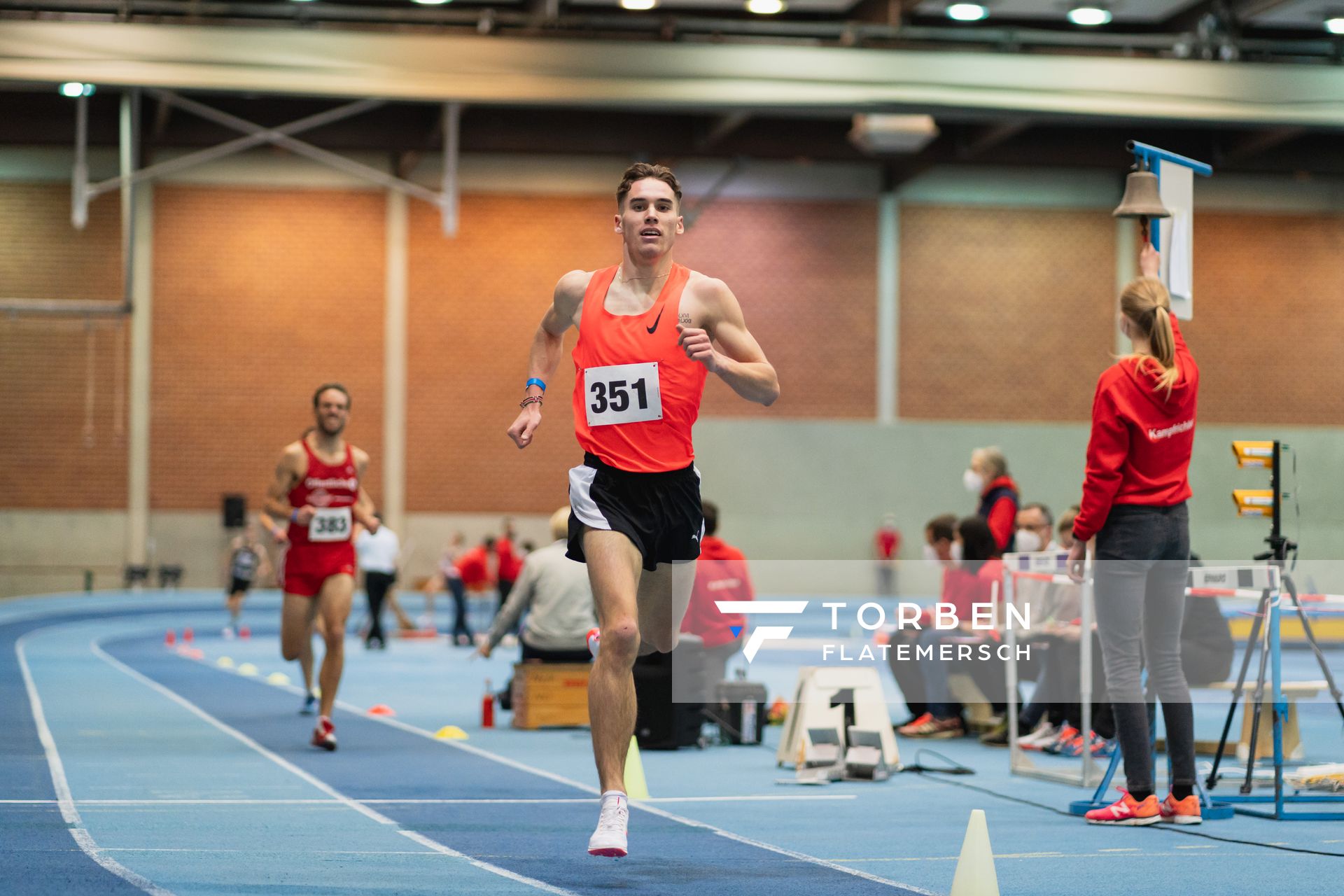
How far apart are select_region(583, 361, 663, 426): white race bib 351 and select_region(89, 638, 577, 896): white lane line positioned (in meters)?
1.37

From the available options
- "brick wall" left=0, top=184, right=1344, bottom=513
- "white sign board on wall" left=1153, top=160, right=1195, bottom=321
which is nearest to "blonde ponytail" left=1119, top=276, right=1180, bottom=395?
"white sign board on wall" left=1153, top=160, right=1195, bottom=321

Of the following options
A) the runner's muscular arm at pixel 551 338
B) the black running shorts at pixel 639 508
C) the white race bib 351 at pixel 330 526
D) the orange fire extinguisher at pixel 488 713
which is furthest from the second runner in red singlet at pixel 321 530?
the black running shorts at pixel 639 508

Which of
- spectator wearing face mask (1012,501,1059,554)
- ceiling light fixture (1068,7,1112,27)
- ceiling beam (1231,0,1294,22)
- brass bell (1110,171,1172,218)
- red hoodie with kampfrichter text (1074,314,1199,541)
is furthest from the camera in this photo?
ceiling light fixture (1068,7,1112,27)

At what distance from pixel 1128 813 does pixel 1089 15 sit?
16.0 metres

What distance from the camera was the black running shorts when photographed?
479cm

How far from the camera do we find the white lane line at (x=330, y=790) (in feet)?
15.3

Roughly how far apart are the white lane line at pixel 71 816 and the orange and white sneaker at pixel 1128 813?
11.7 ft

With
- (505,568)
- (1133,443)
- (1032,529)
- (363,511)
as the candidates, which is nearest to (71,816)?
(363,511)

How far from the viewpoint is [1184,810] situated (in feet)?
19.9

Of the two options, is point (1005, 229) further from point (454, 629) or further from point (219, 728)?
point (219, 728)

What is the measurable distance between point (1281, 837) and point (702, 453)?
38.3ft

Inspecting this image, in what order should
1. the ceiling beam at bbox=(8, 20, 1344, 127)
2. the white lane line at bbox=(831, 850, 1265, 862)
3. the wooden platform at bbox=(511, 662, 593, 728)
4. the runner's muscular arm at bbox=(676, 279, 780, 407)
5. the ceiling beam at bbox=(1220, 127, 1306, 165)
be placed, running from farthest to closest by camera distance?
the ceiling beam at bbox=(1220, 127, 1306, 165)
the ceiling beam at bbox=(8, 20, 1344, 127)
the wooden platform at bbox=(511, 662, 593, 728)
the white lane line at bbox=(831, 850, 1265, 862)
the runner's muscular arm at bbox=(676, 279, 780, 407)

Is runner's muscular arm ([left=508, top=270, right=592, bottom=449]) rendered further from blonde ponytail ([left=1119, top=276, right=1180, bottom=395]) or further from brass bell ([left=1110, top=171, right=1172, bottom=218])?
brass bell ([left=1110, top=171, right=1172, bottom=218])

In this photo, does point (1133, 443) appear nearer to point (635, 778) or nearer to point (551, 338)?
point (551, 338)
